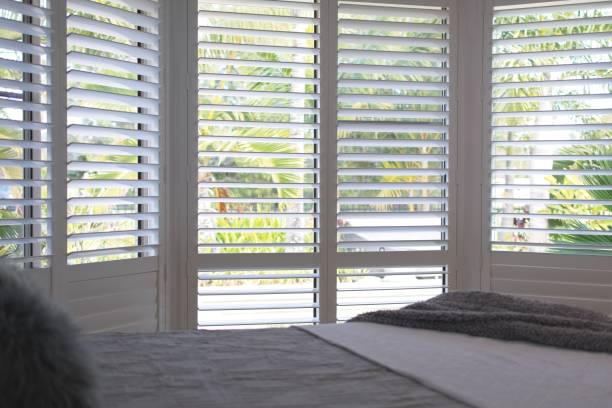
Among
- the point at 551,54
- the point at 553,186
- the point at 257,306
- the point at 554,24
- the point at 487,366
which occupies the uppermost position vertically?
the point at 554,24

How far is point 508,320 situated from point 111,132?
1.79 meters

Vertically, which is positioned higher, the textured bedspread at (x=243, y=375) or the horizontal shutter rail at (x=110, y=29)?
the horizontal shutter rail at (x=110, y=29)

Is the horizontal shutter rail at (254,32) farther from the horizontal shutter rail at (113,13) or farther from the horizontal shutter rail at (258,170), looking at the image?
Answer: the horizontal shutter rail at (258,170)

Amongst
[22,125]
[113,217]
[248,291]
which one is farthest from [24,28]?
[248,291]

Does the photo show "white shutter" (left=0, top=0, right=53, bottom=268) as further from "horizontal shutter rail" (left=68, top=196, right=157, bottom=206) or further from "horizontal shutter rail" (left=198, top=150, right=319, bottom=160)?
"horizontal shutter rail" (left=198, top=150, right=319, bottom=160)

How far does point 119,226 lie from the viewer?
3191 mm

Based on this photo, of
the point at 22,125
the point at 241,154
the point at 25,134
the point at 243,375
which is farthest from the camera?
the point at 241,154

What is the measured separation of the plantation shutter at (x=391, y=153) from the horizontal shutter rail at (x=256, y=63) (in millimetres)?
210

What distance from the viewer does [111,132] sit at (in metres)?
3.02

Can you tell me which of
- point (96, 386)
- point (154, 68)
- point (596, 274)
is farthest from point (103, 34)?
point (596, 274)

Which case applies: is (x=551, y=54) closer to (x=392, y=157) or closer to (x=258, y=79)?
(x=392, y=157)

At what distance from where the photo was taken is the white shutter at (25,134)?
2.57 m

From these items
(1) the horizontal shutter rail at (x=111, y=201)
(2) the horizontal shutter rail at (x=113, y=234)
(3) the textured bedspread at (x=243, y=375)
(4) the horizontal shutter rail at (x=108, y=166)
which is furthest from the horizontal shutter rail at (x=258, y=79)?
(3) the textured bedspread at (x=243, y=375)

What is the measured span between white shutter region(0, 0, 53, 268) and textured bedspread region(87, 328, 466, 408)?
801 mm
